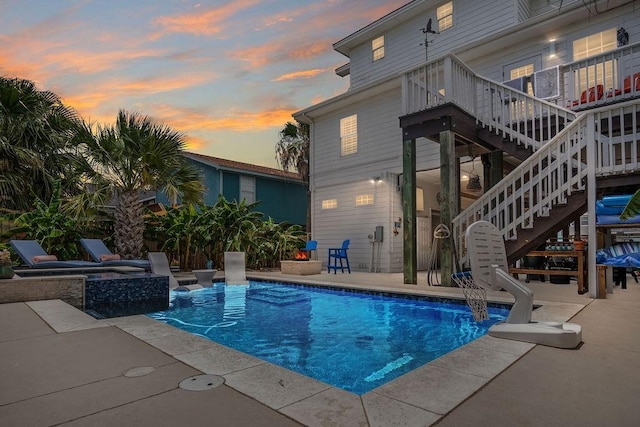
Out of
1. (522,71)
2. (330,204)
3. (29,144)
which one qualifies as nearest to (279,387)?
(522,71)

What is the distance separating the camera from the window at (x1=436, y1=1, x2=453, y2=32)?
10.8m

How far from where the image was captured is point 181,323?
5.16m

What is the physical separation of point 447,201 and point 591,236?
2204 mm

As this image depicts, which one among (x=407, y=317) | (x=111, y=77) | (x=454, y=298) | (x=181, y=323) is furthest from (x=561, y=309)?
(x=111, y=77)

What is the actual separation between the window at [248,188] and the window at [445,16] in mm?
10631

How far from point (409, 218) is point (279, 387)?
5.71 meters

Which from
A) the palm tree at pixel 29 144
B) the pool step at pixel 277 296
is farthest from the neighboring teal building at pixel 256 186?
the pool step at pixel 277 296

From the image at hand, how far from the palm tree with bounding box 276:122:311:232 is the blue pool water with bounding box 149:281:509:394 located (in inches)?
356

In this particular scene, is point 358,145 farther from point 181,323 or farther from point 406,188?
point 181,323

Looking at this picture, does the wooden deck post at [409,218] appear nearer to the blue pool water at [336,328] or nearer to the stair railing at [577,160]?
the stair railing at [577,160]

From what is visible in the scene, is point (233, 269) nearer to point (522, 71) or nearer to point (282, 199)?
point (522, 71)

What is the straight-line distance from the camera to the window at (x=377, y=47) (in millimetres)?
12434

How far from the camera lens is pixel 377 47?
1258 cm

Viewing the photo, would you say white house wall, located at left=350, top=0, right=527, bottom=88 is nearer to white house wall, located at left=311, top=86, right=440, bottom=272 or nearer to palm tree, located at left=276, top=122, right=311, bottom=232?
white house wall, located at left=311, top=86, right=440, bottom=272
